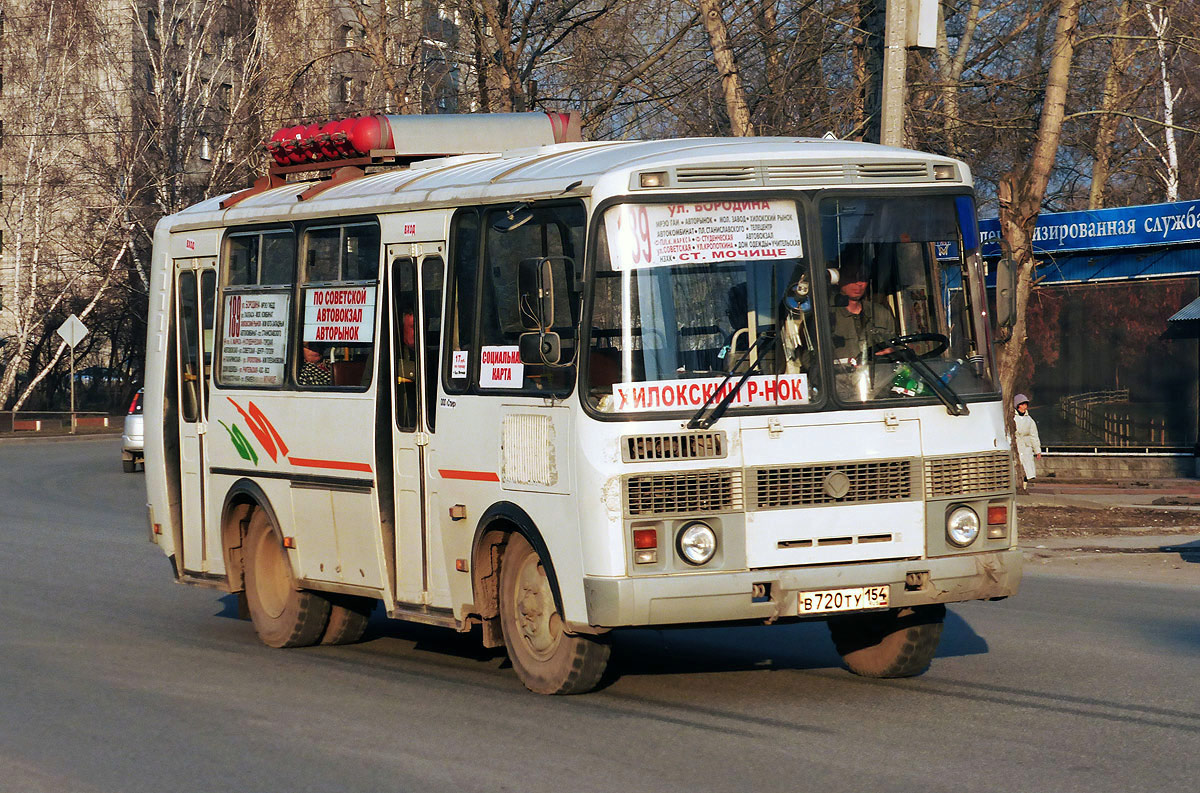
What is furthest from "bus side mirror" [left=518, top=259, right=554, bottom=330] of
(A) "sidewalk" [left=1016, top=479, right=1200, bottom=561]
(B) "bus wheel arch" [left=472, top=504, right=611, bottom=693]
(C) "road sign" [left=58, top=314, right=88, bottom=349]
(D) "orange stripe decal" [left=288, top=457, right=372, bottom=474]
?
(C) "road sign" [left=58, top=314, right=88, bottom=349]

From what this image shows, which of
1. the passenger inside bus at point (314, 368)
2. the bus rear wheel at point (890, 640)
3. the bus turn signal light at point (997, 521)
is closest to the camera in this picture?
the bus turn signal light at point (997, 521)

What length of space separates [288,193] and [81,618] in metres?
3.39

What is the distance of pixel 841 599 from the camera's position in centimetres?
785

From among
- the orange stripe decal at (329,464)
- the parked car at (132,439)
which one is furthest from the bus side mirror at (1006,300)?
the parked car at (132,439)

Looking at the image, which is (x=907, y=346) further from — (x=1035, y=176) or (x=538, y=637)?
(x=1035, y=176)

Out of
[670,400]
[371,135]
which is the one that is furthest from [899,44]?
[670,400]

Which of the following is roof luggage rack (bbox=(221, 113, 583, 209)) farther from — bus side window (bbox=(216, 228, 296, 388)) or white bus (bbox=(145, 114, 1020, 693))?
white bus (bbox=(145, 114, 1020, 693))

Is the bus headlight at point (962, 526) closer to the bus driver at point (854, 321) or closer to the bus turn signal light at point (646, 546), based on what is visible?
the bus driver at point (854, 321)

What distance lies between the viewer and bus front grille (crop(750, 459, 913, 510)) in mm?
7785

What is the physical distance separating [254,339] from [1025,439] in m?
13.4

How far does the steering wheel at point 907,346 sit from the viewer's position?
808 cm

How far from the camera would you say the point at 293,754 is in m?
7.25

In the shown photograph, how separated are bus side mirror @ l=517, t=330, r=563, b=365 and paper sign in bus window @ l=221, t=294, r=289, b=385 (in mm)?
2841

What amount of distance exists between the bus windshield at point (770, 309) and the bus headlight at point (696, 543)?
55 cm
